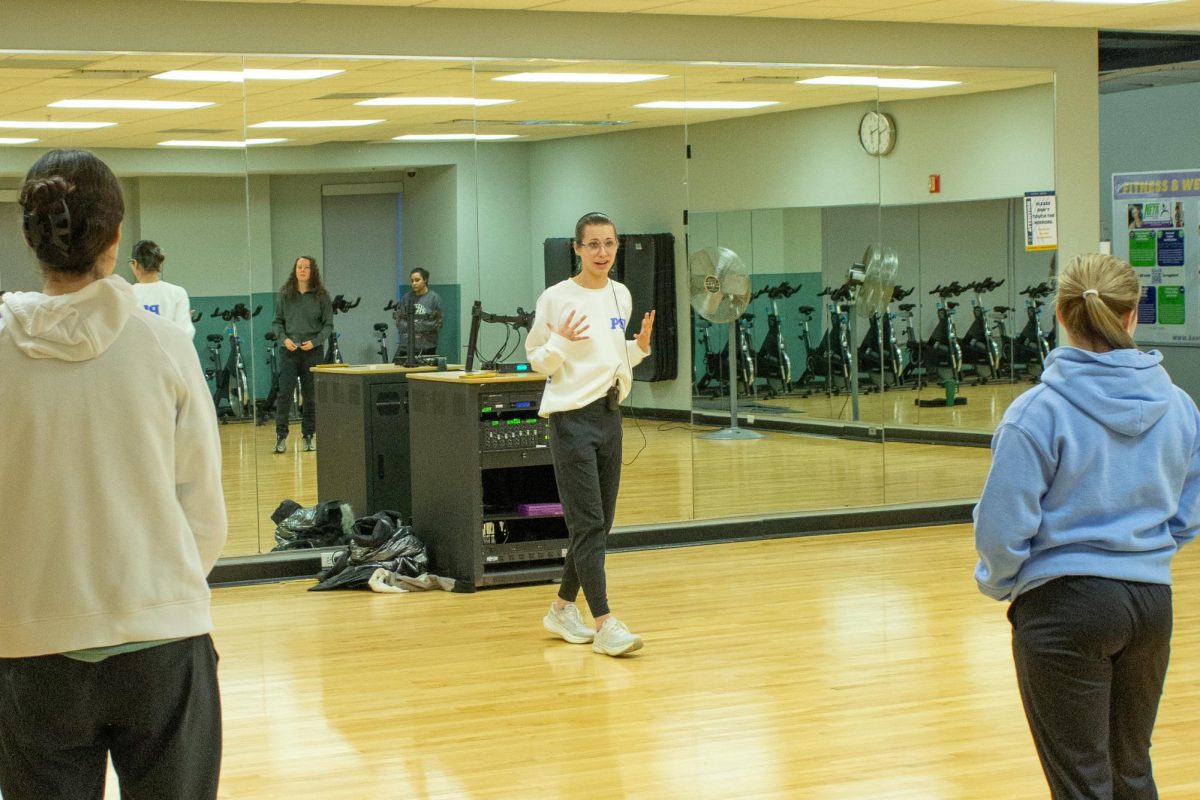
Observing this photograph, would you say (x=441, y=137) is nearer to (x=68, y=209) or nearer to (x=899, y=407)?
(x=899, y=407)

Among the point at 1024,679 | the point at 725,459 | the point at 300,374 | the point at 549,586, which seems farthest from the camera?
the point at 725,459

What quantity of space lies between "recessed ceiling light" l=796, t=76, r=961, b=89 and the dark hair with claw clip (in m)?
6.74

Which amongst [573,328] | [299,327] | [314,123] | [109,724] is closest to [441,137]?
[314,123]

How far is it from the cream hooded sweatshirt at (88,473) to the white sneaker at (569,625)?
383 centimetres

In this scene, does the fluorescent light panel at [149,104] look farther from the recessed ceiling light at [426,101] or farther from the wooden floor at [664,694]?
the wooden floor at [664,694]

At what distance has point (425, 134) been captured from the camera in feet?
24.6

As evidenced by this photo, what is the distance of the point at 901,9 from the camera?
7781mm

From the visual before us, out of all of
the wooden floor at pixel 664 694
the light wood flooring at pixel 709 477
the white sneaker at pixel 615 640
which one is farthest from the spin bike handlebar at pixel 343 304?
the white sneaker at pixel 615 640

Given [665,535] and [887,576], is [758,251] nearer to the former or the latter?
[665,535]

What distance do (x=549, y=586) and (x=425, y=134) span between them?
7.79ft

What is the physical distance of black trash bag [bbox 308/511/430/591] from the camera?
6.98 metres

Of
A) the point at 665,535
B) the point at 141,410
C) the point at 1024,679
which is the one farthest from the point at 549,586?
the point at 141,410

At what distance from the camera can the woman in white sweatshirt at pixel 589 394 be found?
5457mm

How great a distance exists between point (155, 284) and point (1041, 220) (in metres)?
5.15
